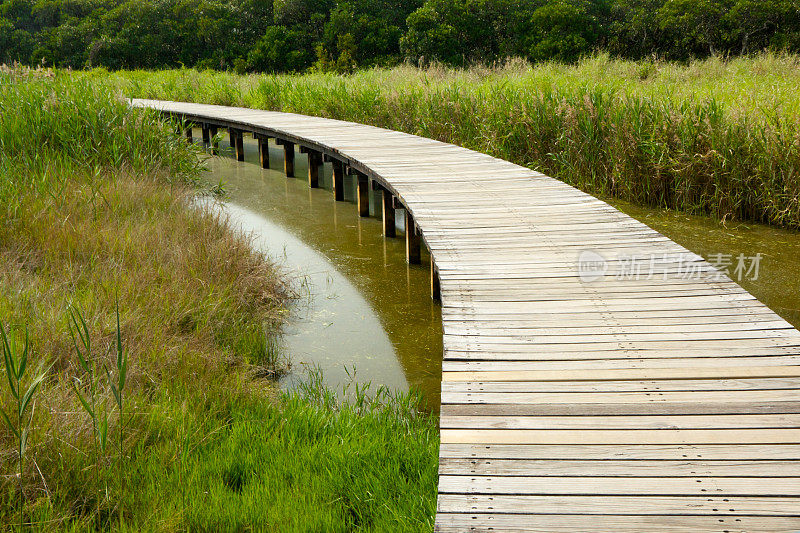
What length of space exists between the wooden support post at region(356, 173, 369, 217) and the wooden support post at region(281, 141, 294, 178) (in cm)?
222

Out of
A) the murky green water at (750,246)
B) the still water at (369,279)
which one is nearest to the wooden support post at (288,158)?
the still water at (369,279)

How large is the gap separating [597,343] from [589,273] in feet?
2.80

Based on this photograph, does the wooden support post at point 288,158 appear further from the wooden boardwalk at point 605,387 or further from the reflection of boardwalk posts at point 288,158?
the wooden boardwalk at point 605,387

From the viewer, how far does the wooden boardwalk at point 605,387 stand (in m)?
1.78

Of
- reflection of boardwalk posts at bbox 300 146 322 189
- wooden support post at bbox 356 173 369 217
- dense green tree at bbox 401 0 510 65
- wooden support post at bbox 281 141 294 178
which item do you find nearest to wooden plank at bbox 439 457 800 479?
wooden support post at bbox 356 173 369 217

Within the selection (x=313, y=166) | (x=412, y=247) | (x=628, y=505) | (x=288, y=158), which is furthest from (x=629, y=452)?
(x=288, y=158)

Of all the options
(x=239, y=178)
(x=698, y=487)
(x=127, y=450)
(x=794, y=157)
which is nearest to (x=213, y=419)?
(x=127, y=450)

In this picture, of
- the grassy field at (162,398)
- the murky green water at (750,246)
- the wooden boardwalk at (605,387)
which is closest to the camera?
the wooden boardwalk at (605,387)

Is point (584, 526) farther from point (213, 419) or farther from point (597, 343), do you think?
point (213, 419)

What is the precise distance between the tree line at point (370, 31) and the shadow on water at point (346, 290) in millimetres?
11761

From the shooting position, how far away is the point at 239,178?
9344 mm

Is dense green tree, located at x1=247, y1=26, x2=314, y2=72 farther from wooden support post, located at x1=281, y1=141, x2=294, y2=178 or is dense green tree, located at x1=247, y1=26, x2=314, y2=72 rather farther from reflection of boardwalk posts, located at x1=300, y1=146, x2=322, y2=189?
reflection of boardwalk posts, located at x1=300, y1=146, x2=322, y2=189

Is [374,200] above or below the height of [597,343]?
below

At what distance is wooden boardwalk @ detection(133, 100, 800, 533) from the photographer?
1.78 metres
